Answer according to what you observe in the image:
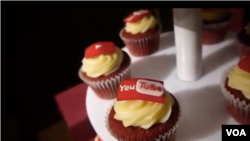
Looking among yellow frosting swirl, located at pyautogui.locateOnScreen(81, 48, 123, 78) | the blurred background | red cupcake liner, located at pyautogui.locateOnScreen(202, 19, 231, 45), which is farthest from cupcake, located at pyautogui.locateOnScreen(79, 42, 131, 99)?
the blurred background

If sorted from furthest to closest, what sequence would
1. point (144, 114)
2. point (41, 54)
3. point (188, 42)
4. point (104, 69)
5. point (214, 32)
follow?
point (41, 54) < point (214, 32) < point (104, 69) < point (188, 42) < point (144, 114)

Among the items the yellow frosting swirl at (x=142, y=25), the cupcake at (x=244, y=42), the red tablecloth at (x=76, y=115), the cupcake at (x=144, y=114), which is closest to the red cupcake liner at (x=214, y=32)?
the cupcake at (x=244, y=42)

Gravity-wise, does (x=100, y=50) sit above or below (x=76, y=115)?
above

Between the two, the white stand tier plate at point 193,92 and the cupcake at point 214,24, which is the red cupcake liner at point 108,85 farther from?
the cupcake at point 214,24

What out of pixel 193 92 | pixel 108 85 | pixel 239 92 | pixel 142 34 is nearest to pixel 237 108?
pixel 239 92

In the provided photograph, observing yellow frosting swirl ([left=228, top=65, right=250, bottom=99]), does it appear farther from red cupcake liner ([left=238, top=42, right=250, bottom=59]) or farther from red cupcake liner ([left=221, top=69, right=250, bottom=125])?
red cupcake liner ([left=238, top=42, right=250, bottom=59])

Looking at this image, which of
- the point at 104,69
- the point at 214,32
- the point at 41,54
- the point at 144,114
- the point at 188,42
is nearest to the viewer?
the point at 144,114

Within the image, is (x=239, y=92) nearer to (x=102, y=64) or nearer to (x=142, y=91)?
(x=142, y=91)
